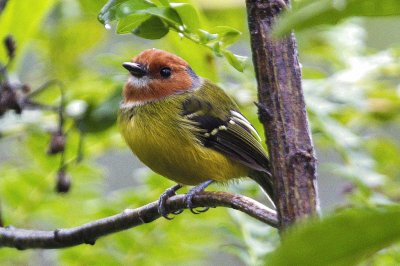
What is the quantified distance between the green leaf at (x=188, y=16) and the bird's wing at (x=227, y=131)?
985 millimetres

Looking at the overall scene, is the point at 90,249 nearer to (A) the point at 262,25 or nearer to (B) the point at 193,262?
(B) the point at 193,262

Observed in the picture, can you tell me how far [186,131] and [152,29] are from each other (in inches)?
47.6

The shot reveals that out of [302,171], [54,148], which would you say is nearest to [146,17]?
[302,171]

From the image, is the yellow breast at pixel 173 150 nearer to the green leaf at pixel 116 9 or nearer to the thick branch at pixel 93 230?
the thick branch at pixel 93 230

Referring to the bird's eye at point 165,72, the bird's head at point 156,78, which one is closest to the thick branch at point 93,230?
the bird's head at point 156,78

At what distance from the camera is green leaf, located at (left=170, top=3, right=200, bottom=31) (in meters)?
1.30

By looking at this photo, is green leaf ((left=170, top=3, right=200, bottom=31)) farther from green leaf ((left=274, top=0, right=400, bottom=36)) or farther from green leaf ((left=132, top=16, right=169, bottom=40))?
green leaf ((left=274, top=0, right=400, bottom=36))

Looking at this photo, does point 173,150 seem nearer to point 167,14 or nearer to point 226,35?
point 226,35

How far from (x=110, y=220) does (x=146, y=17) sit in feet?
1.85

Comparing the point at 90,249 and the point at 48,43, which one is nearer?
the point at 90,249

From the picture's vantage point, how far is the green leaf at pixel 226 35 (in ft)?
4.54

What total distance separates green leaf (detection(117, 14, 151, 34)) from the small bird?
1.04m

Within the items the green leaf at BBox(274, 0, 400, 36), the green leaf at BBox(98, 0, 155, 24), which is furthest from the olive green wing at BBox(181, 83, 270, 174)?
the green leaf at BBox(274, 0, 400, 36)

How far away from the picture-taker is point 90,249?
2514mm
